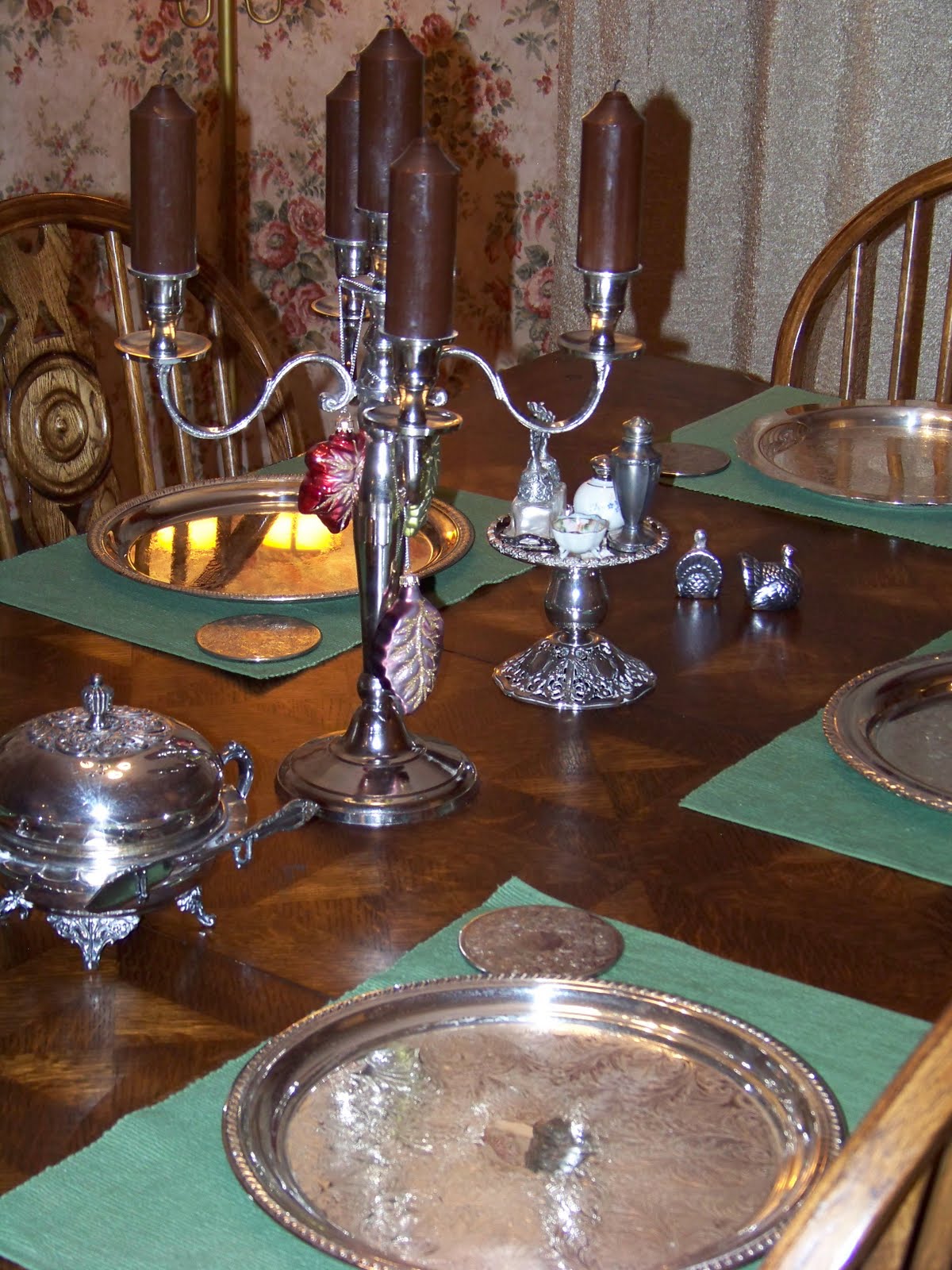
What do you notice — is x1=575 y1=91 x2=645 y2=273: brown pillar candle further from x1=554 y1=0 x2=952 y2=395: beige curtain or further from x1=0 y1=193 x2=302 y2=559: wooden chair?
x1=554 y1=0 x2=952 y2=395: beige curtain

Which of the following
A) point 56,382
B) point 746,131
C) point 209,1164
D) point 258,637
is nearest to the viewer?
point 209,1164

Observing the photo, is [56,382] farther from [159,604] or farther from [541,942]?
[541,942]

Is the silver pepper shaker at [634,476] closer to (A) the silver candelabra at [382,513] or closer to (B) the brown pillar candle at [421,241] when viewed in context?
(A) the silver candelabra at [382,513]

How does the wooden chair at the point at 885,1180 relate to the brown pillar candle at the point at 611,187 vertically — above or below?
below

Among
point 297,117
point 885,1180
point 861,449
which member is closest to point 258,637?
point 861,449

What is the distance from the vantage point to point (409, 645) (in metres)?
1.00

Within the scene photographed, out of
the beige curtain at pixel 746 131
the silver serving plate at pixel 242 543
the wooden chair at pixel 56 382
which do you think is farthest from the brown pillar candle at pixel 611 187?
the beige curtain at pixel 746 131

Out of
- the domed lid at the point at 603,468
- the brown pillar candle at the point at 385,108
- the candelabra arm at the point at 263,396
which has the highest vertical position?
the brown pillar candle at the point at 385,108

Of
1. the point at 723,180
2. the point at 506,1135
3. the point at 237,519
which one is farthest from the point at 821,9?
the point at 506,1135

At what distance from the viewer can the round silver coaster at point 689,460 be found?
1627 mm

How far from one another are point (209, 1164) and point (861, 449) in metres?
1.18

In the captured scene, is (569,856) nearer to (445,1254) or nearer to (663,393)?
(445,1254)

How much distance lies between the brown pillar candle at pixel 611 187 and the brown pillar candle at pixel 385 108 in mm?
108

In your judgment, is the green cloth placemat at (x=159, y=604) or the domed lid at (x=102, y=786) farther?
the green cloth placemat at (x=159, y=604)
